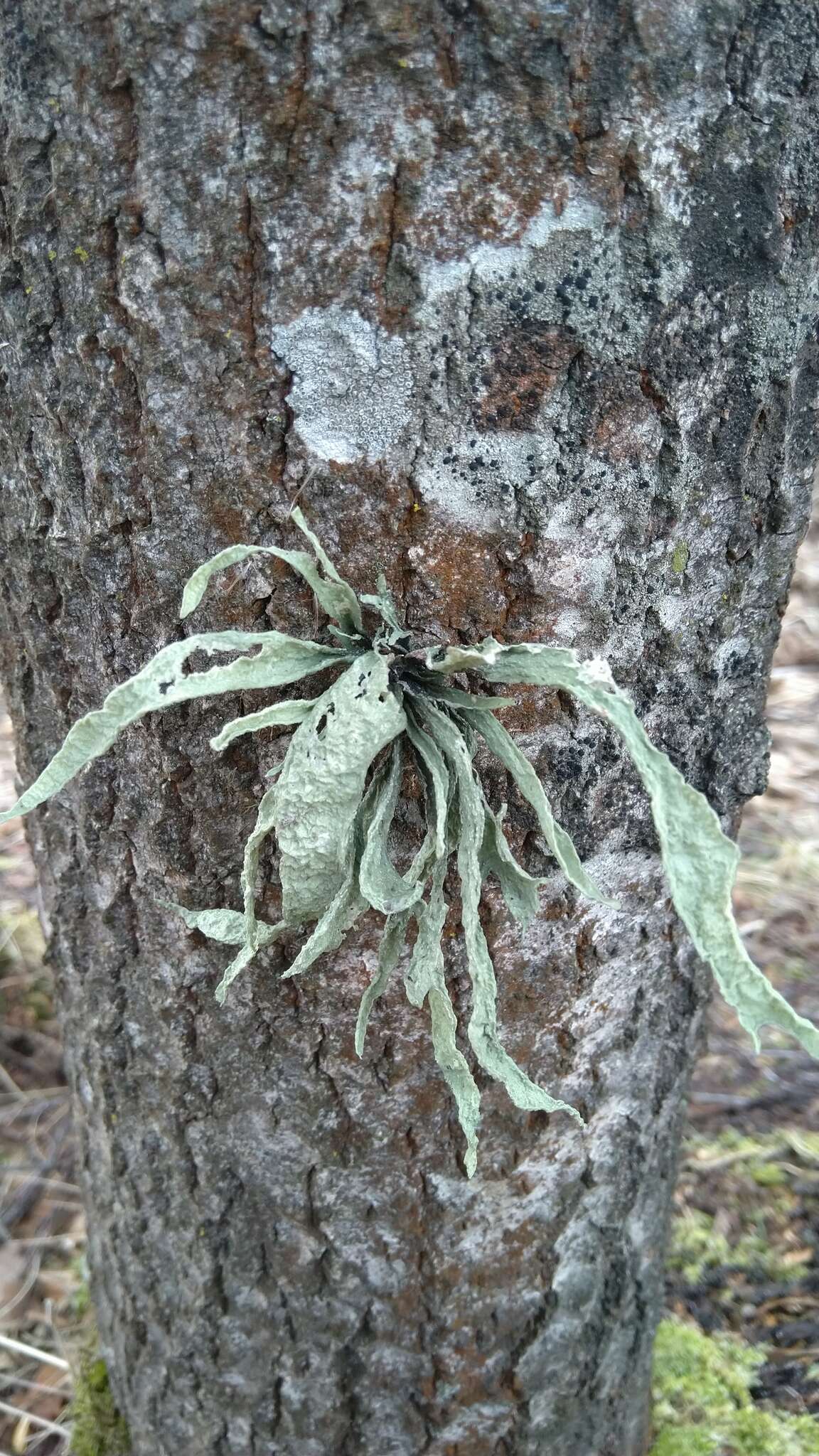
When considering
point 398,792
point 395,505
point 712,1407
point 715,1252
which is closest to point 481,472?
point 395,505

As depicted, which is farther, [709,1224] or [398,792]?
[709,1224]

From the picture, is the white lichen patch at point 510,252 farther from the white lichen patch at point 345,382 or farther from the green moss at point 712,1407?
the green moss at point 712,1407

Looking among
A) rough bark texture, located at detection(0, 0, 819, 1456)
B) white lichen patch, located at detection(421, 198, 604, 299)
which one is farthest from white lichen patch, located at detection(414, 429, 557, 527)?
white lichen patch, located at detection(421, 198, 604, 299)

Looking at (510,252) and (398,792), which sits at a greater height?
(510,252)

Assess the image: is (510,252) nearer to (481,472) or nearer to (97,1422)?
(481,472)

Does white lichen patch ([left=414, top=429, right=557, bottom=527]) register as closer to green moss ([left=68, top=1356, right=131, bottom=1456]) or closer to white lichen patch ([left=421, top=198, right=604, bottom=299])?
white lichen patch ([left=421, top=198, right=604, bottom=299])

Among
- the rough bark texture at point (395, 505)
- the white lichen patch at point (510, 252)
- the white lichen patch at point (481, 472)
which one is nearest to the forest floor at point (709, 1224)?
the rough bark texture at point (395, 505)
